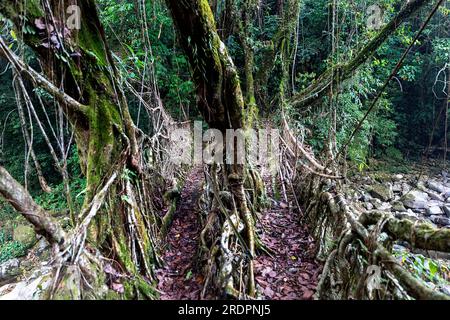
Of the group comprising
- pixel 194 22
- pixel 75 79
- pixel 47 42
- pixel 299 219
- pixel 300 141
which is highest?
pixel 194 22

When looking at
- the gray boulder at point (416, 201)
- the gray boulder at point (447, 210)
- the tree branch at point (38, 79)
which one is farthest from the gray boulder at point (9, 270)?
the gray boulder at point (447, 210)

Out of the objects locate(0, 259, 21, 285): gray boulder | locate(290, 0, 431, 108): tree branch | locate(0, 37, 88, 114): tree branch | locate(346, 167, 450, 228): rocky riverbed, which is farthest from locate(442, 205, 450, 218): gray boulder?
locate(0, 259, 21, 285): gray boulder

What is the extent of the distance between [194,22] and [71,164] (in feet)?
22.7

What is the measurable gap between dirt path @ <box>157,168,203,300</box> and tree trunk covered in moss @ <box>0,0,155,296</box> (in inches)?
9.8

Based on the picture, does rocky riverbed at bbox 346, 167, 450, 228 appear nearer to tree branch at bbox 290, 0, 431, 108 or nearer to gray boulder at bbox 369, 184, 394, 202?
gray boulder at bbox 369, 184, 394, 202

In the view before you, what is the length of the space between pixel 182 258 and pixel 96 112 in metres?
1.89

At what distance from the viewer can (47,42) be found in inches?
87.0

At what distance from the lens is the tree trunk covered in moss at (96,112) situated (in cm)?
222

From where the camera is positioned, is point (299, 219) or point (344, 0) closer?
point (299, 219)

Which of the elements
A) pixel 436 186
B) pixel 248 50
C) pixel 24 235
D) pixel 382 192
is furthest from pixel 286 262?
pixel 436 186

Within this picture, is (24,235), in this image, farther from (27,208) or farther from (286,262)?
(286,262)

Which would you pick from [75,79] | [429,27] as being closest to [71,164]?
[75,79]

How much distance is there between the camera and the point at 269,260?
296 centimetres
